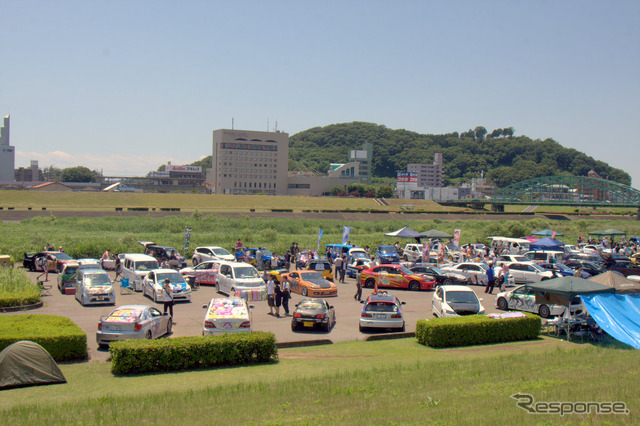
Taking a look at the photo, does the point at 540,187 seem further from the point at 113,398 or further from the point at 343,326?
Result: the point at 113,398

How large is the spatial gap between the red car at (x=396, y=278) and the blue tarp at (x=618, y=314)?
12.1 m

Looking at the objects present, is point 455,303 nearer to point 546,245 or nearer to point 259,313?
point 259,313

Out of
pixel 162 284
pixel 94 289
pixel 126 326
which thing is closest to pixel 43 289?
pixel 94 289

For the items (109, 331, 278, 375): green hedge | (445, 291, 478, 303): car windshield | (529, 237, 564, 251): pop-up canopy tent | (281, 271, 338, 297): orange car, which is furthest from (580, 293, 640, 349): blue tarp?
(529, 237, 564, 251): pop-up canopy tent

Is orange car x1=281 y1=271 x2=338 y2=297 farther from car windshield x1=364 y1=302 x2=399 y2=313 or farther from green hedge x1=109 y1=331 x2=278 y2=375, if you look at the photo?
green hedge x1=109 y1=331 x2=278 y2=375

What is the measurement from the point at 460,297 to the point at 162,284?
40.6ft

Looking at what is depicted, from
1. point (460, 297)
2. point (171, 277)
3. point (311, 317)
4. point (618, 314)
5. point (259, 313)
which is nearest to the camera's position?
point (618, 314)

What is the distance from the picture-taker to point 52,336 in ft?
43.6

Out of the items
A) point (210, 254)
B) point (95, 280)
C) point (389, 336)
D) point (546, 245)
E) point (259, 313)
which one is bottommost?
point (259, 313)

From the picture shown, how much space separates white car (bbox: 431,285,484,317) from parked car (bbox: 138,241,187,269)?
56.0 feet

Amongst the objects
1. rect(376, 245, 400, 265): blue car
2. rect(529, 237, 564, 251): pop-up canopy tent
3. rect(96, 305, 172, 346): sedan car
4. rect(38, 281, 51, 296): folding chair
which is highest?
rect(529, 237, 564, 251): pop-up canopy tent

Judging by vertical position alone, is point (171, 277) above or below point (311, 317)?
above

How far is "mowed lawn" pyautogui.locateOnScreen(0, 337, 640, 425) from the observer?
28.6 feet

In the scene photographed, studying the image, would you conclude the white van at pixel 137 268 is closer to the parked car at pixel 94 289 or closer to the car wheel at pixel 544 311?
the parked car at pixel 94 289
